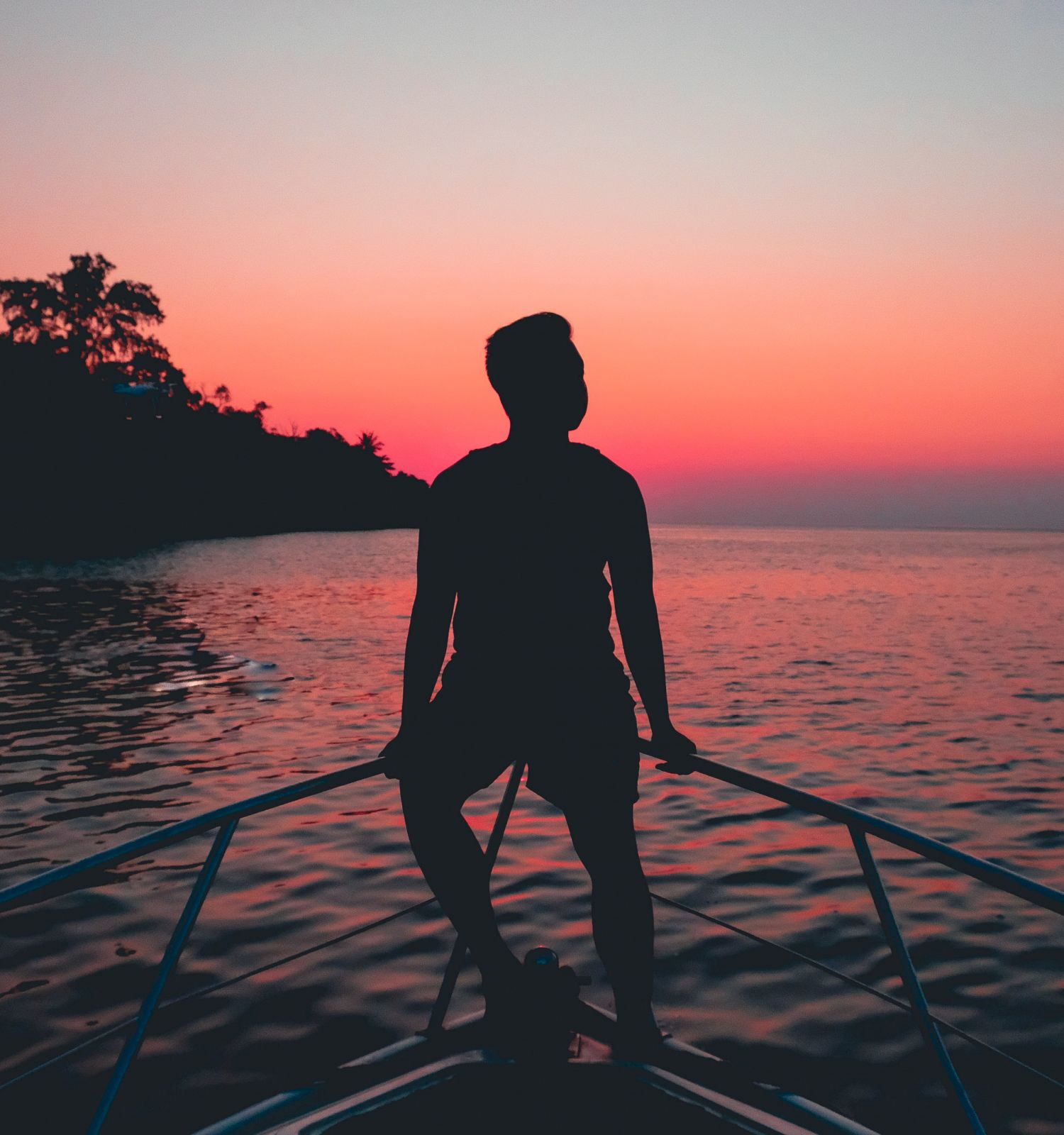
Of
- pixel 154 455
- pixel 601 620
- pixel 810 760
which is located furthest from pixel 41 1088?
pixel 154 455

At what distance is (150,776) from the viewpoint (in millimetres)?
10289

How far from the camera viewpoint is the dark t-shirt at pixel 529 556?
2.56 metres

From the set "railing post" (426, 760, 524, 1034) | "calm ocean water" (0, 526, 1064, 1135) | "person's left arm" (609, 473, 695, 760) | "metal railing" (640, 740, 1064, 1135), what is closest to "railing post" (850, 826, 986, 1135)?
"metal railing" (640, 740, 1064, 1135)

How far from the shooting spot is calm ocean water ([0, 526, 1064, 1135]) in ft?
15.5

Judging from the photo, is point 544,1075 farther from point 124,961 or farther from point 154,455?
point 154,455

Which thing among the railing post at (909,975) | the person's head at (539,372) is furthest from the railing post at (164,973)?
the railing post at (909,975)

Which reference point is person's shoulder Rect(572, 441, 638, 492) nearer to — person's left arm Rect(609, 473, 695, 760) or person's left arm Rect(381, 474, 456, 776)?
person's left arm Rect(609, 473, 695, 760)

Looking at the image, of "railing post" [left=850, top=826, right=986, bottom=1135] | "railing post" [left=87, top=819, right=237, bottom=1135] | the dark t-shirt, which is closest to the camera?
"railing post" [left=87, top=819, right=237, bottom=1135]

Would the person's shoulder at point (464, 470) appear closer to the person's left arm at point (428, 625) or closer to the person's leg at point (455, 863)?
the person's left arm at point (428, 625)

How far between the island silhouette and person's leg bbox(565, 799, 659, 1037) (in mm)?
41308

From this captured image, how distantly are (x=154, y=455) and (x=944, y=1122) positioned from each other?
91915 mm

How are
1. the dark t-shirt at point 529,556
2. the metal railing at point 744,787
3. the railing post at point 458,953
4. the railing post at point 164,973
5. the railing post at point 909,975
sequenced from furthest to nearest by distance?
the railing post at point 458,953 < the dark t-shirt at point 529,556 < the railing post at point 909,975 < the railing post at point 164,973 < the metal railing at point 744,787

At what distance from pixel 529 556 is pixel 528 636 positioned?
0.22 m

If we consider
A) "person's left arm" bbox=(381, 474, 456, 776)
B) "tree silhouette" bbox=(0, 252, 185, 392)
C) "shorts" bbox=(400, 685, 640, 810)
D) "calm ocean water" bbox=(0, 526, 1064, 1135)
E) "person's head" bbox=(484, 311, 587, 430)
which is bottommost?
"calm ocean water" bbox=(0, 526, 1064, 1135)
